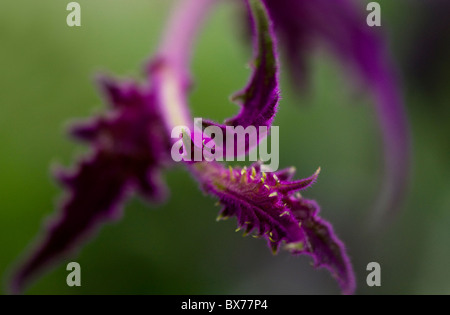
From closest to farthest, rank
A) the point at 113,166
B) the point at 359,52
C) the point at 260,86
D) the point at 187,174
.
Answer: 1. the point at 260,86
2. the point at 113,166
3. the point at 359,52
4. the point at 187,174

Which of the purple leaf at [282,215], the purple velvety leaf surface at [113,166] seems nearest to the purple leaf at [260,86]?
the purple leaf at [282,215]

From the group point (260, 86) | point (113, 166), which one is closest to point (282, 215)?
point (260, 86)

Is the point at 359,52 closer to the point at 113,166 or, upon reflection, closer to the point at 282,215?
the point at 113,166

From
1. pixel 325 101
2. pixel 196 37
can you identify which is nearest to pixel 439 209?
pixel 325 101

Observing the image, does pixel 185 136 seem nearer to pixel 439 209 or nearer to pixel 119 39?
pixel 439 209

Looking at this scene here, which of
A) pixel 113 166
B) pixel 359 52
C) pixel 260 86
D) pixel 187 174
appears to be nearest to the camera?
pixel 260 86

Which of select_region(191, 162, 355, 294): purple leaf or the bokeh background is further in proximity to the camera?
the bokeh background

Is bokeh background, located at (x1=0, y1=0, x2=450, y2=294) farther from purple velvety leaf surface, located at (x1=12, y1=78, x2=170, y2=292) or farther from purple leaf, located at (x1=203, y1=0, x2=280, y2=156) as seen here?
purple leaf, located at (x1=203, y1=0, x2=280, y2=156)

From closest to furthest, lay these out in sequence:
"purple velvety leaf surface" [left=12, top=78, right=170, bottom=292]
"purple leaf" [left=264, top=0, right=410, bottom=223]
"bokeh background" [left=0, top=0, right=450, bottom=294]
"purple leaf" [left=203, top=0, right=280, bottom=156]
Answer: "purple leaf" [left=203, top=0, right=280, bottom=156] → "purple velvety leaf surface" [left=12, top=78, right=170, bottom=292] → "purple leaf" [left=264, top=0, right=410, bottom=223] → "bokeh background" [left=0, top=0, right=450, bottom=294]

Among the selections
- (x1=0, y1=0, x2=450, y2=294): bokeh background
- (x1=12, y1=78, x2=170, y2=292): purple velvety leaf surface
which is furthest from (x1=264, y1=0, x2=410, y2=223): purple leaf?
(x1=0, y1=0, x2=450, y2=294): bokeh background

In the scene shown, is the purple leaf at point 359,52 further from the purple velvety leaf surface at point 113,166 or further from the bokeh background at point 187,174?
the bokeh background at point 187,174
